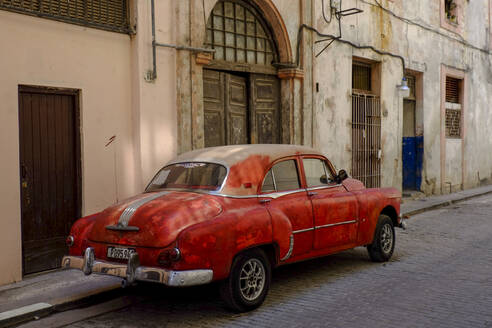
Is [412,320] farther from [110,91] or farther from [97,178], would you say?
[110,91]

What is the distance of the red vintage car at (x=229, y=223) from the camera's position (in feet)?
15.5

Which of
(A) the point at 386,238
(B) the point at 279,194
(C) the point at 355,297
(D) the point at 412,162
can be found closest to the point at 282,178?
(B) the point at 279,194

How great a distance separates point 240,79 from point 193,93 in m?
1.75

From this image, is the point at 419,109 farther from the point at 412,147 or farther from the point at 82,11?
the point at 82,11

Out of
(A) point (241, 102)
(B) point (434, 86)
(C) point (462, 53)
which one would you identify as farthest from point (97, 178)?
(C) point (462, 53)

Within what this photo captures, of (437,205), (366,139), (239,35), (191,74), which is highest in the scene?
(239,35)

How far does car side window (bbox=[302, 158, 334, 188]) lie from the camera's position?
20.9 feet

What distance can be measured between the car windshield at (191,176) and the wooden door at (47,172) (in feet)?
6.30

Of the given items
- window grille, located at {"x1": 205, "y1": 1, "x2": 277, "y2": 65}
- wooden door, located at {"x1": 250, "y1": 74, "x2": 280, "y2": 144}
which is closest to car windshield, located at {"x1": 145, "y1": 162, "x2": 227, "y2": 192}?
window grille, located at {"x1": 205, "y1": 1, "x2": 277, "y2": 65}

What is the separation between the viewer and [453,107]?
17.6 meters

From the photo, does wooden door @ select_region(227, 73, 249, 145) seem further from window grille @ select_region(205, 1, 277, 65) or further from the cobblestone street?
the cobblestone street

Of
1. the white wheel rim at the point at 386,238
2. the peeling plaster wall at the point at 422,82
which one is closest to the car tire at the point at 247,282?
the white wheel rim at the point at 386,238

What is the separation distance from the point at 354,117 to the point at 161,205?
8904 millimetres

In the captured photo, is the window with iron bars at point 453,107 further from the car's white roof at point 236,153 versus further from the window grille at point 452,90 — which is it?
the car's white roof at point 236,153
